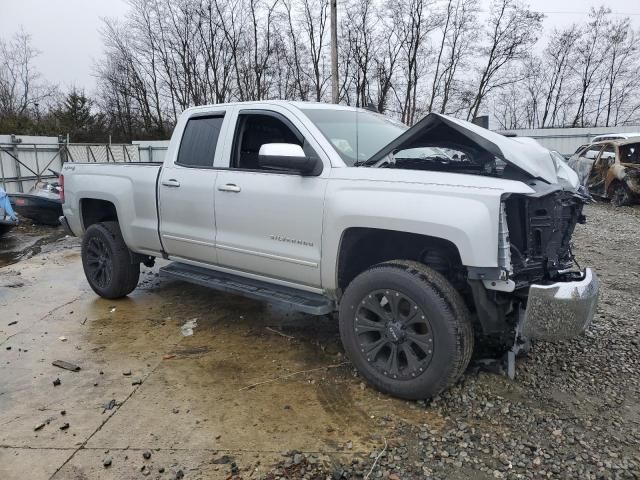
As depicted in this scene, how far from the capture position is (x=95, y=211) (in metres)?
5.56

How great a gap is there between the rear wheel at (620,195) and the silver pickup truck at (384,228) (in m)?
10.0

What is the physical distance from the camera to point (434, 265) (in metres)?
3.32

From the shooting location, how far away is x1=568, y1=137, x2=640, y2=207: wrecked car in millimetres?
11859

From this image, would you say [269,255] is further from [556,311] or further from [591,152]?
[591,152]

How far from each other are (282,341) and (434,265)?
1593 millimetres

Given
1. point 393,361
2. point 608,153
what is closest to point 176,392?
point 393,361

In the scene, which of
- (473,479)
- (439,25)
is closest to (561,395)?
(473,479)

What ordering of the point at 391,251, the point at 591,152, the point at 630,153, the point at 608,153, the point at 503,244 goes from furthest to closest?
the point at 591,152 → the point at 608,153 → the point at 630,153 → the point at 391,251 → the point at 503,244

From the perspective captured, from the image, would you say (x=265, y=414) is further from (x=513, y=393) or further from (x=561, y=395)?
(x=561, y=395)

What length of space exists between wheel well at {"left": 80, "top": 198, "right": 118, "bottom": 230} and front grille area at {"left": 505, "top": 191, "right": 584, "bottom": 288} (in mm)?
4251

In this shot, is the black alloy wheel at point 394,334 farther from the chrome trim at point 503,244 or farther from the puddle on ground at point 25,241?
the puddle on ground at point 25,241

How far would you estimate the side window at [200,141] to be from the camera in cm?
429

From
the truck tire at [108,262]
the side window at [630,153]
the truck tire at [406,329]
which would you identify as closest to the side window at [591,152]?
the side window at [630,153]

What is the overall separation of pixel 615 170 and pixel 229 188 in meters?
11.6
